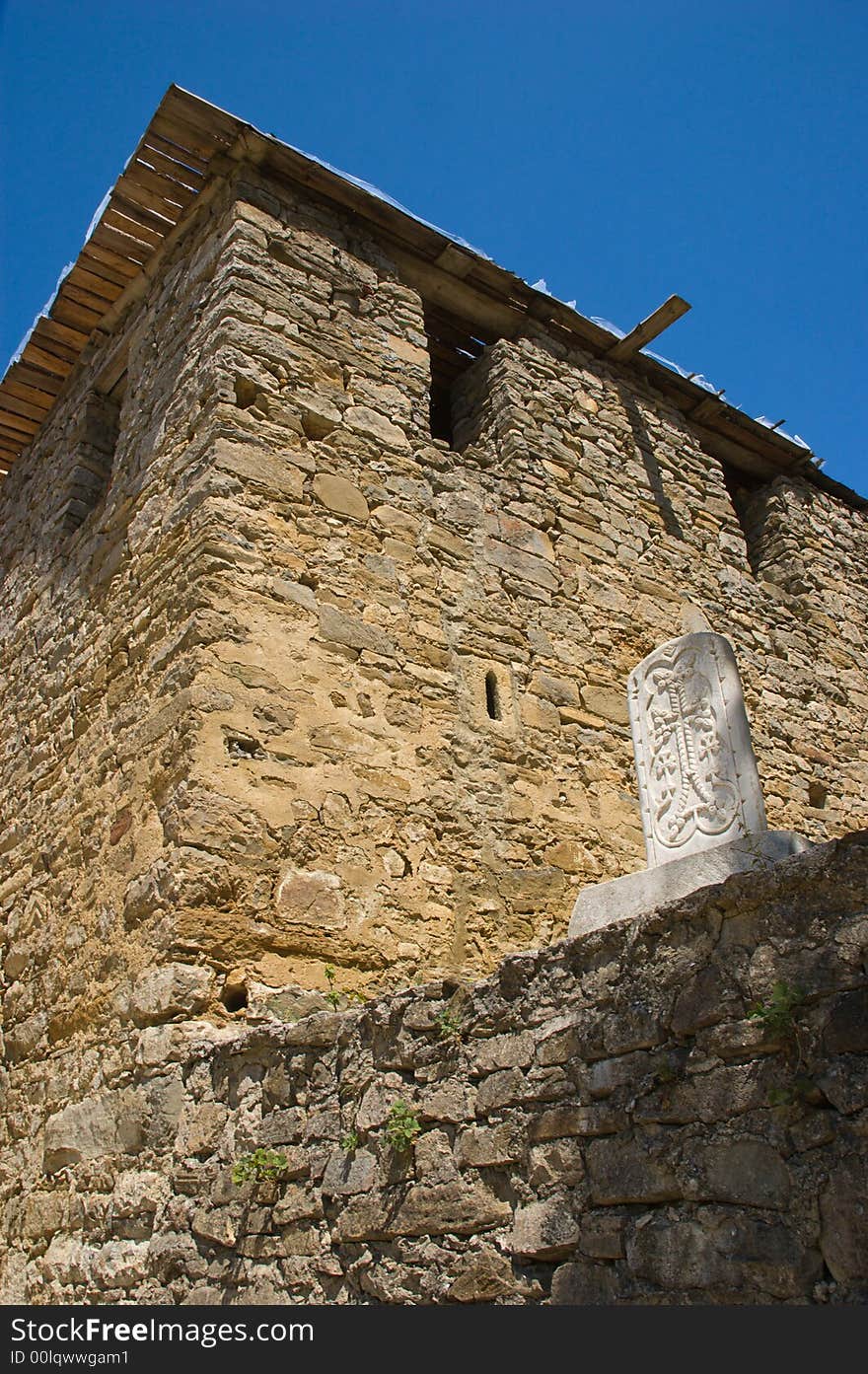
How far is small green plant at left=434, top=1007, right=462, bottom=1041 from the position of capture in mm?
2842

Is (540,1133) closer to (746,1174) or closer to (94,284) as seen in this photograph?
(746,1174)

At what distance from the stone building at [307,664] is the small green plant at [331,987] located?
2.7 inches

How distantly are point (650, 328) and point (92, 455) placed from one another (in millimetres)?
3678

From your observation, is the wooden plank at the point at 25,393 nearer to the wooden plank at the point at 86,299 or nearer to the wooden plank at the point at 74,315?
the wooden plank at the point at 74,315

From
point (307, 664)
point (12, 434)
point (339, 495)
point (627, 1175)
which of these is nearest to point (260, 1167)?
point (627, 1175)

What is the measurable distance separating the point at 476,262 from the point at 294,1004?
4578 mm

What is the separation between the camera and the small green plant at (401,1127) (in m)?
2.83

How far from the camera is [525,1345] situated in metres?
2.24

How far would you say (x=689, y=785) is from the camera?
11.3 ft

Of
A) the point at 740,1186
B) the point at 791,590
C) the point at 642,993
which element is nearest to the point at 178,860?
the point at 642,993

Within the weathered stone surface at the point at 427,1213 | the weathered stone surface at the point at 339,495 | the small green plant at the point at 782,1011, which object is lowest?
the weathered stone surface at the point at 427,1213

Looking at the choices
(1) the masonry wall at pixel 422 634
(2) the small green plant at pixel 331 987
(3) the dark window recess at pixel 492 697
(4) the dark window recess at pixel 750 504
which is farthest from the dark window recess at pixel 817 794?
(2) the small green plant at pixel 331 987

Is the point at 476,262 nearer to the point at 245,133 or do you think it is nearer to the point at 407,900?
the point at 245,133

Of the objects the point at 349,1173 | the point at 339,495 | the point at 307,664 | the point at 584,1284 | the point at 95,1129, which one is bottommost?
the point at 584,1284
